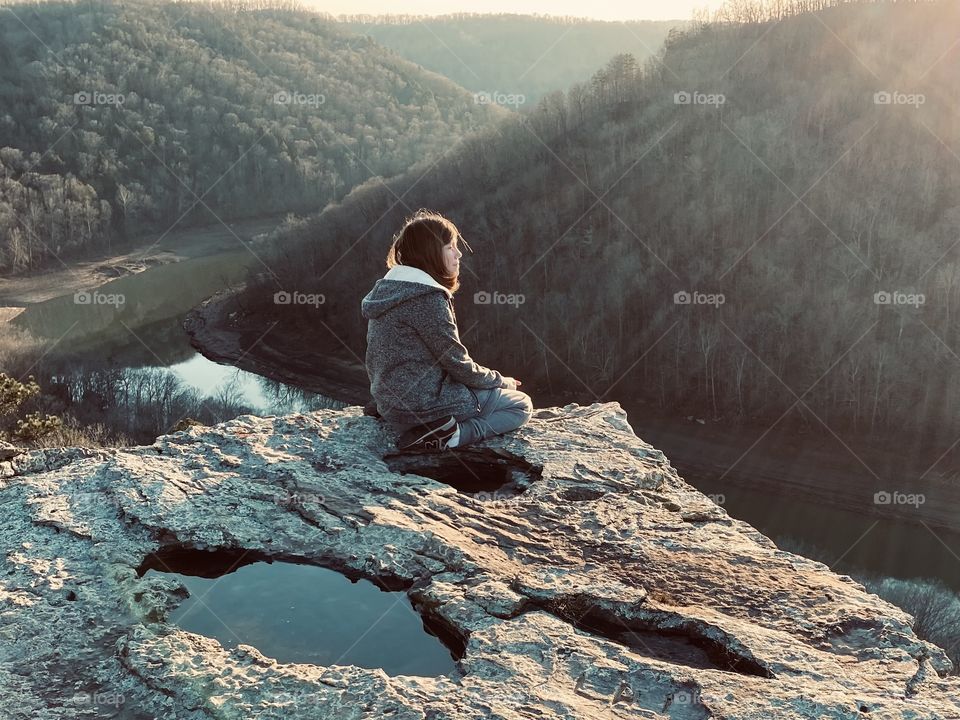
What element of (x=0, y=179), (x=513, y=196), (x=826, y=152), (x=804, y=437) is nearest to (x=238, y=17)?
(x=0, y=179)

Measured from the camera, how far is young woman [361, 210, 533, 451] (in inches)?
244

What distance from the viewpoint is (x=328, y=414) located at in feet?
23.2

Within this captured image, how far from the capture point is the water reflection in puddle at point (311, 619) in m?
4.31

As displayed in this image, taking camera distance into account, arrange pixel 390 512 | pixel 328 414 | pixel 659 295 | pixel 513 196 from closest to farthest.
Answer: pixel 390 512 → pixel 328 414 → pixel 659 295 → pixel 513 196

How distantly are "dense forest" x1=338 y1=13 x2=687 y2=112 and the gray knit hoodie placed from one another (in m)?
137

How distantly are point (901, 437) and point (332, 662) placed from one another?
2959 centimetres

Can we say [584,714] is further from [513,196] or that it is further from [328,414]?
[513,196]
